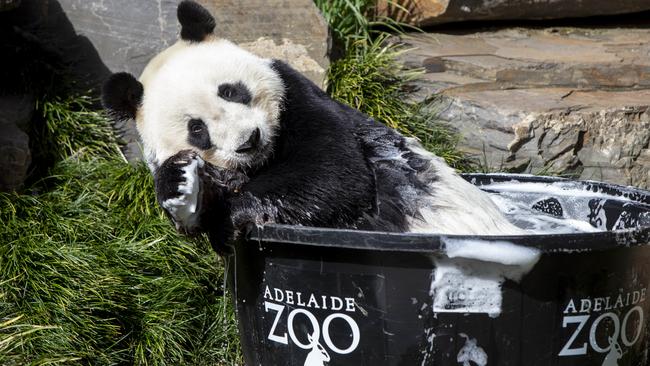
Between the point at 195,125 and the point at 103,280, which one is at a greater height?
the point at 195,125

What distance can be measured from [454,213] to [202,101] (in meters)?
0.85

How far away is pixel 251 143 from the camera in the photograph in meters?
2.52

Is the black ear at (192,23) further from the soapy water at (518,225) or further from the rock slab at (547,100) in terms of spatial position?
the rock slab at (547,100)

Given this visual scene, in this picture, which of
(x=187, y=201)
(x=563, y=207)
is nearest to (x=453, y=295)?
(x=187, y=201)

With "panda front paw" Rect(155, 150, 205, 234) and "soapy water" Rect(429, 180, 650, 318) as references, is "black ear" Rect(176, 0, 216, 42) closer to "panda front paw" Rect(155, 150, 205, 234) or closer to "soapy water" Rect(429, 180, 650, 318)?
"panda front paw" Rect(155, 150, 205, 234)

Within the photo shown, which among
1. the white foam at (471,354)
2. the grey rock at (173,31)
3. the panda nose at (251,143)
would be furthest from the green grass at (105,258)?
the white foam at (471,354)

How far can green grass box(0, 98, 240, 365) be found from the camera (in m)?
3.22

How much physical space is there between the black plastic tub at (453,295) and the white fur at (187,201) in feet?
0.61

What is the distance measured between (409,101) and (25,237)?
2.18 meters

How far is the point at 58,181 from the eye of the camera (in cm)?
416

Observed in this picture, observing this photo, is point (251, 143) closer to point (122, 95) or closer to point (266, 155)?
point (266, 155)

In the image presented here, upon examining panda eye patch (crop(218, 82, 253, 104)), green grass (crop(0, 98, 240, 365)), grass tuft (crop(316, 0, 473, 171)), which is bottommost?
green grass (crop(0, 98, 240, 365))

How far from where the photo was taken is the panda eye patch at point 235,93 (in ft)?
8.43

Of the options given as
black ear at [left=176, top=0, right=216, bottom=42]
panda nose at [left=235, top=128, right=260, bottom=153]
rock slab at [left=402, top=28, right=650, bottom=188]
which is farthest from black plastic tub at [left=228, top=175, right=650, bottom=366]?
rock slab at [left=402, top=28, right=650, bottom=188]
